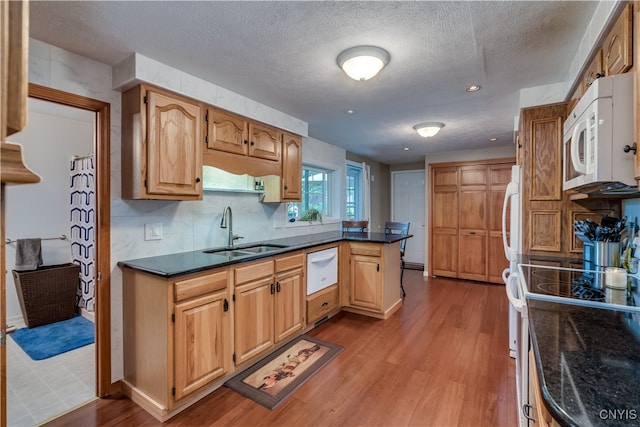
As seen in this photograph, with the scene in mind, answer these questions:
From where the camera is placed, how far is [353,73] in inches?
79.8

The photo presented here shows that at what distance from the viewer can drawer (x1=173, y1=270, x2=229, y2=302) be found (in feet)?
6.18

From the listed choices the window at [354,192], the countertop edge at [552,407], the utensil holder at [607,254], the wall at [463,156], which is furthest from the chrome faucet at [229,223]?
the wall at [463,156]

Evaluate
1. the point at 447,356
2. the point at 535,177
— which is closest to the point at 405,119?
the point at 535,177

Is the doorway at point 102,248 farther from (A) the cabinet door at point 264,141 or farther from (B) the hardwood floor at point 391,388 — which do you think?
(A) the cabinet door at point 264,141

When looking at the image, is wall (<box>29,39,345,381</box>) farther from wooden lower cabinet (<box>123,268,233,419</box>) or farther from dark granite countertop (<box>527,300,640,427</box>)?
dark granite countertop (<box>527,300,640,427</box>)

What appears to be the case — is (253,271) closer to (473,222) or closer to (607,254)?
(607,254)

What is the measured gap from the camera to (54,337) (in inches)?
119

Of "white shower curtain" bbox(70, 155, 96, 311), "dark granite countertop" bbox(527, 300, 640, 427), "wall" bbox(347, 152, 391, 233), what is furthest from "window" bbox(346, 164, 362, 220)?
"dark granite countertop" bbox(527, 300, 640, 427)

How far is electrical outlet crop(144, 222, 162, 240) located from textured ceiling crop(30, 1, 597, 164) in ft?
3.85

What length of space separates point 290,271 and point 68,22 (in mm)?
2242

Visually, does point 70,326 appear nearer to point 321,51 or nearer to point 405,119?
point 321,51

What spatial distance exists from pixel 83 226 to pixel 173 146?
7.34 ft

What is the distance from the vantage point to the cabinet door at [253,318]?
2.30 metres

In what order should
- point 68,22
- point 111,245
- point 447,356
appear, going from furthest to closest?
point 447,356, point 111,245, point 68,22
